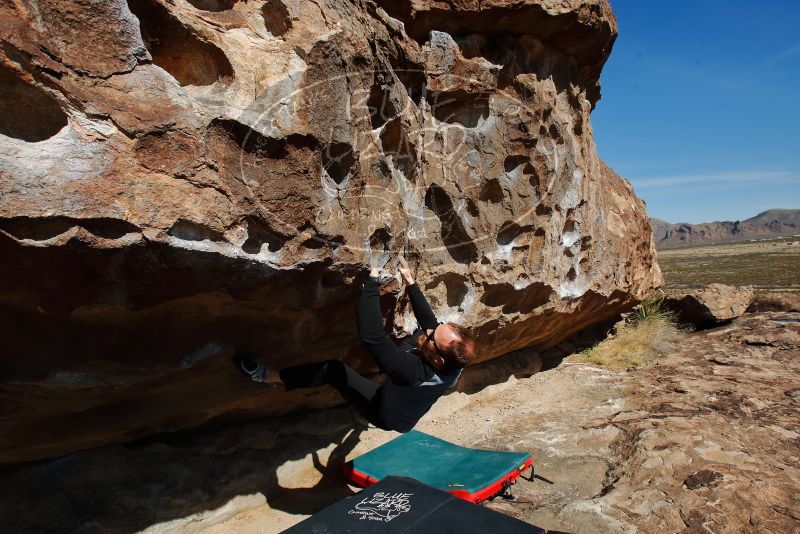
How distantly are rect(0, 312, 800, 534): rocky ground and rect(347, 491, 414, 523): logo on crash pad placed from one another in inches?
40.2

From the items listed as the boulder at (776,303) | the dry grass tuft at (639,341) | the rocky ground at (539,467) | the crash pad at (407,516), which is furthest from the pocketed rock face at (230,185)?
the boulder at (776,303)

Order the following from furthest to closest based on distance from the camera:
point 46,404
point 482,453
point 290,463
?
point 482,453 < point 290,463 < point 46,404

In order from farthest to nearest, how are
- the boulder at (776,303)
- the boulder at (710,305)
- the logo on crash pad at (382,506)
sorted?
the boulder at (776,303)
the boulder at (710,305)
the logo on crash pad at (382,506)

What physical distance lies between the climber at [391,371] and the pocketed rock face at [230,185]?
24cm

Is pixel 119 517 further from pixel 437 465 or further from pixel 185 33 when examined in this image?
pixel 185 33

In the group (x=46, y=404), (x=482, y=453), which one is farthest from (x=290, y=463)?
(x=46, y=404)

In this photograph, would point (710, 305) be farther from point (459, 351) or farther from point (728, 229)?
point (728, 229)

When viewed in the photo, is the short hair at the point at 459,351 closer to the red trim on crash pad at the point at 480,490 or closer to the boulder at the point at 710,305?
the red trim on crash pad at the point at 480,490

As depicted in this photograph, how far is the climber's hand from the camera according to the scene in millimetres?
3471

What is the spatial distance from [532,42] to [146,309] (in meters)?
3.68

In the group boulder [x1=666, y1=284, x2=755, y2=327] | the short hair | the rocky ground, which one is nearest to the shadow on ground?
the rocky ground

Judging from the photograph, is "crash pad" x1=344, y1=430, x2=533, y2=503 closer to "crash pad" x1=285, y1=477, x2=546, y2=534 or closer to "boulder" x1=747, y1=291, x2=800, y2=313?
"crash pad" x1=285, y1=477, x2=546, y2=534

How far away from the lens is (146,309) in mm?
2561

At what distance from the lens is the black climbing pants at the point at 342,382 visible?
309cm
